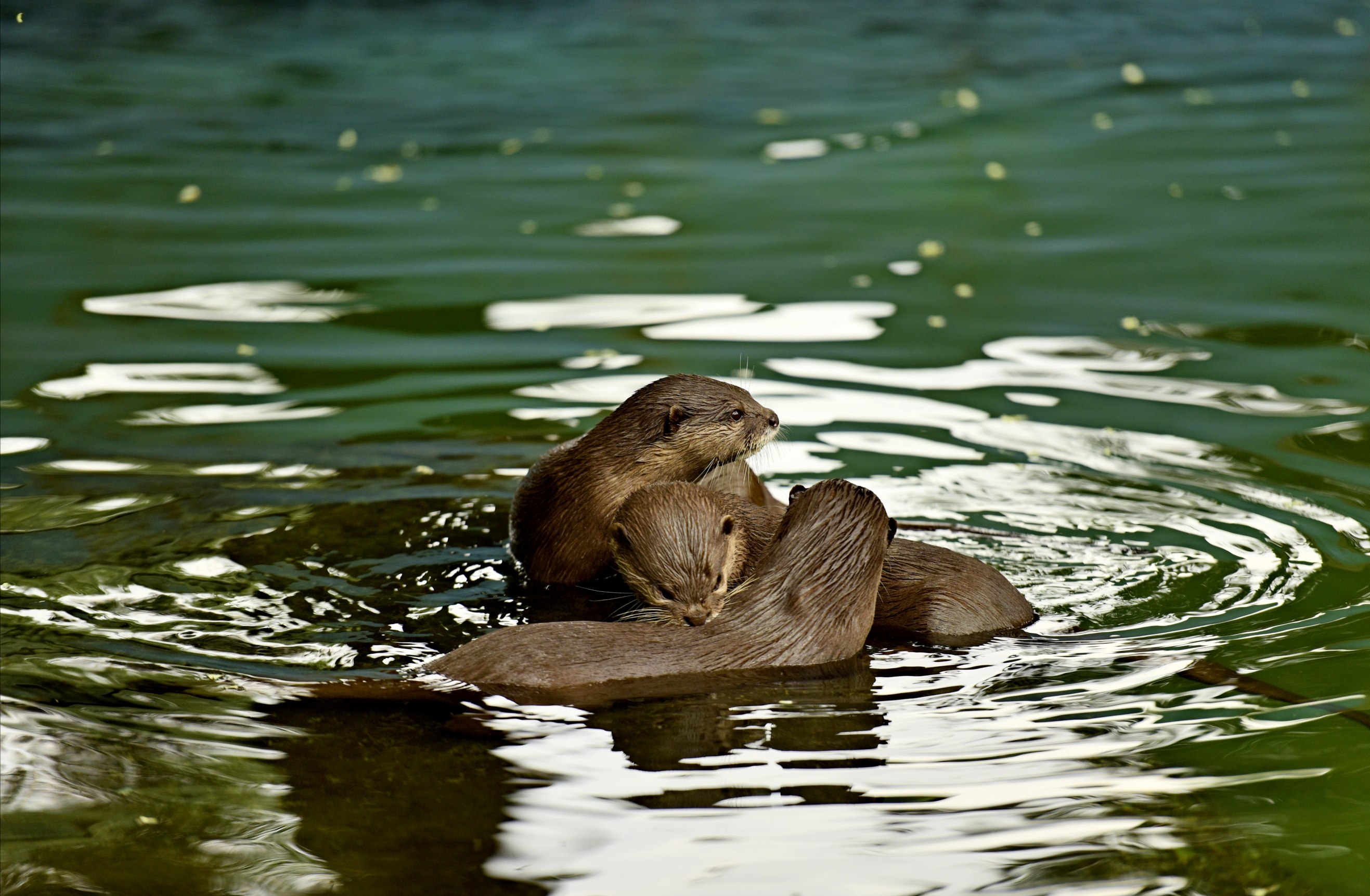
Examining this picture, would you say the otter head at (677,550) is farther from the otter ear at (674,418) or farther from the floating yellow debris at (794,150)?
the floating yellow debris at (794,150)

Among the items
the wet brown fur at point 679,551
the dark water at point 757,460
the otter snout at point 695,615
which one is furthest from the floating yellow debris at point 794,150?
the otter snout at point 695,615

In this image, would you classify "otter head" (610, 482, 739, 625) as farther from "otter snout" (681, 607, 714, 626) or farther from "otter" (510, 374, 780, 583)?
"otter" (510, 374, 780, 583)

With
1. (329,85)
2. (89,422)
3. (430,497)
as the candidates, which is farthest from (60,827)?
(329,85)

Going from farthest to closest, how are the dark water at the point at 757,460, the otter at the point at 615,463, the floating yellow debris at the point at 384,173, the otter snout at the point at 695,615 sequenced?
the floating yellow debris at the point at 384,173 < the otter at the point at 615,463 < the otter snout at the point at 695,615 < the dark water at the point at 757,460

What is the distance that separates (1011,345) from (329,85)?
937 cm

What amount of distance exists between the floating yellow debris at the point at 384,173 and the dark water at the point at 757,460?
0.06 metres

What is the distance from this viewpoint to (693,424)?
198 inches

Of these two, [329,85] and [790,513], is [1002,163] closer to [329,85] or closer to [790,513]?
[329,85]

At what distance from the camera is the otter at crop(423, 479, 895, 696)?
12.5 ft

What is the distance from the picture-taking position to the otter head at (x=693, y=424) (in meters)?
4.99

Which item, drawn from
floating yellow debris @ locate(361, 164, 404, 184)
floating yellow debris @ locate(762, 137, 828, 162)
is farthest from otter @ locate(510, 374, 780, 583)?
floating yellow debris @ locate(762, 137, 828, 162)

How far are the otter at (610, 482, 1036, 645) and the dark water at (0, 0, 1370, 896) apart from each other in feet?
0.37

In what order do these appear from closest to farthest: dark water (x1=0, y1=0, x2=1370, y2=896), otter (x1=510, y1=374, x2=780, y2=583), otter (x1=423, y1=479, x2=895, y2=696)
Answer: dark water (x1=0, y1=0, x2=1370, y2=896) < otter (x1=423, y1=479, x2=895, y2=696) < otter (x1=510, y1=374, x2=780, y2=583)

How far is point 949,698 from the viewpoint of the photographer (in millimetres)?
3877
